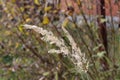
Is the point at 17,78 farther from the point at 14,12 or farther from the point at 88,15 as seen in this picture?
the point at 88,15

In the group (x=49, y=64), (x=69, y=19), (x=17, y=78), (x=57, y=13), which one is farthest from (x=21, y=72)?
(x=69, y=19)

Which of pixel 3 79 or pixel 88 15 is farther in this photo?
pixel 3 79

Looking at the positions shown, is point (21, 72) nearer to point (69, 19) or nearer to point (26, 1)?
point (26, 1)

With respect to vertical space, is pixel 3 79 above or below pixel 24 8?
below

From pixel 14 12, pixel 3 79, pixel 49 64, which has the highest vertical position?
pixel 14 12

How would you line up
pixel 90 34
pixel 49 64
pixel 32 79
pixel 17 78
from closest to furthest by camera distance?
pixel 90 34
pixel 49 64
pixel 32 79
pixel 17 78

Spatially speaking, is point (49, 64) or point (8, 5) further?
point (8, 5)

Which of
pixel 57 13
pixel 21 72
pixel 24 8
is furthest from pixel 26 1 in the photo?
pixel 21 72

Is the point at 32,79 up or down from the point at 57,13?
down

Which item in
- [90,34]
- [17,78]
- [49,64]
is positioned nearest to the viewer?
[90,34]
